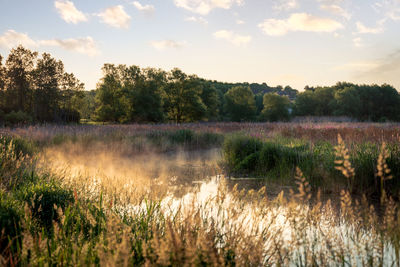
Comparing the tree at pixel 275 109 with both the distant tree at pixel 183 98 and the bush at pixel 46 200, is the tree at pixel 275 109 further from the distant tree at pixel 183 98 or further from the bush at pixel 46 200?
the bush at pixel 46 200

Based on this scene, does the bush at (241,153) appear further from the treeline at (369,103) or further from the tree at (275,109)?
the treeline at (369,103)

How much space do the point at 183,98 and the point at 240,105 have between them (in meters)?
15.3

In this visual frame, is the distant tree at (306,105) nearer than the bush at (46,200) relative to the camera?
No

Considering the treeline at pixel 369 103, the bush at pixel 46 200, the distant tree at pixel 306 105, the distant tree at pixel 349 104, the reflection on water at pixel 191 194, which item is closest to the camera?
the reflection on water at pixel 191 194

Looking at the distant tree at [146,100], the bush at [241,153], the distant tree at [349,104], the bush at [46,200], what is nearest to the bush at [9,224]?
the bush at [46,200]

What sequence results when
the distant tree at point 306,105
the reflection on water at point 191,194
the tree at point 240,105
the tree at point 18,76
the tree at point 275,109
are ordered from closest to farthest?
1. the reflection on water at point 191,194
2. the tree at point 18,76
3. the tree at point 240,105
4. the tree at point 275,109
5. the distant tree at point 306,105

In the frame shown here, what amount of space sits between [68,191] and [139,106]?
3564 cm

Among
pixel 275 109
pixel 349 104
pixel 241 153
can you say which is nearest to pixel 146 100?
pixel 275 109

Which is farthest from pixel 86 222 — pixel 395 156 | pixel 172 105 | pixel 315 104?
pixel 315 104

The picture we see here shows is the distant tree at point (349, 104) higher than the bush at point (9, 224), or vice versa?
the distant tree at point (349, 104)

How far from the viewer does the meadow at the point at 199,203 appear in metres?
2.34

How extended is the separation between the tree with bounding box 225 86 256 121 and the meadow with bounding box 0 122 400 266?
40.5 metres

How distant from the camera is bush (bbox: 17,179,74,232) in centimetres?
371

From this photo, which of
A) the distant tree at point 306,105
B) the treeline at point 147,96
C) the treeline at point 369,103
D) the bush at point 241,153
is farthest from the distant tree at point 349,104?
the bush at point 241,153
